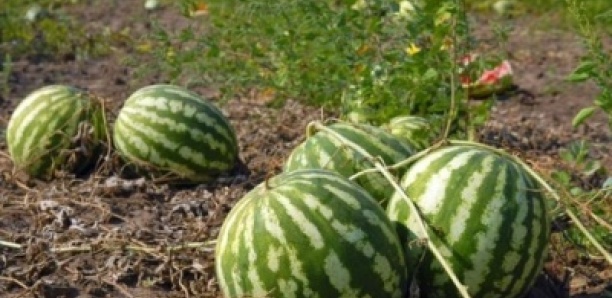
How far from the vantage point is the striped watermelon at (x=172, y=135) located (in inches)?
181

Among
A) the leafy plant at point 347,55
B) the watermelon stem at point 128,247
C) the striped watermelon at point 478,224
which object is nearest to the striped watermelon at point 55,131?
the leafy plant at point 347,55

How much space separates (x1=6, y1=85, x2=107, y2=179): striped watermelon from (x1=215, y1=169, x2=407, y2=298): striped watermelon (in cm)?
199

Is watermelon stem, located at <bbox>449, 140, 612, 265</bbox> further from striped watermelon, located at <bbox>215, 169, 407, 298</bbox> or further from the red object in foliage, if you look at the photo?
the red object in foliage

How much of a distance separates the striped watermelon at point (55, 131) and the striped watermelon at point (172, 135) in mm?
190

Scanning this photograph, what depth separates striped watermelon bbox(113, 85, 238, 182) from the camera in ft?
15.1

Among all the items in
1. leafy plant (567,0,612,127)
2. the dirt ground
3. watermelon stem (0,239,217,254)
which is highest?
leafy plant (567,0,612,127)

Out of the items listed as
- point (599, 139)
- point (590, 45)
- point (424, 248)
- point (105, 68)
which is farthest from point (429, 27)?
point (105, 68)

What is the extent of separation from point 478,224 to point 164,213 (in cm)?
167

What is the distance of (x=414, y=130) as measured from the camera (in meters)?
4.14

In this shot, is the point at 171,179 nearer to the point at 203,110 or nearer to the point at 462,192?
the point at 203,110

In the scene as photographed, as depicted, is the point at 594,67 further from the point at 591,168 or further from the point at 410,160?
the point at 591,168

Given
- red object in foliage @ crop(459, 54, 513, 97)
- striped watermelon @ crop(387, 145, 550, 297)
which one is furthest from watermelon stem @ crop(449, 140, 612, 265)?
red object in foliage @ crop(459, 54, 513, 97)

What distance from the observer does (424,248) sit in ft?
10.0

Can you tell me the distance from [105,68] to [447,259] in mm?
5261
